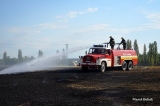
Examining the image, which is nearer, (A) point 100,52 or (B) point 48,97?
(B) point 48,97

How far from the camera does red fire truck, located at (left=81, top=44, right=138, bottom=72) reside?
21516 millimetres

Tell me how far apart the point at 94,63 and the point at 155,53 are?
8392cm

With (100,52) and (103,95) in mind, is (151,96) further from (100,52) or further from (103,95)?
(100,52)

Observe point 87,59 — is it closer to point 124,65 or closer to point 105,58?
point 105,58

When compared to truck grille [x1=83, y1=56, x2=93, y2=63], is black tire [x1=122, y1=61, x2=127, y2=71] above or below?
below

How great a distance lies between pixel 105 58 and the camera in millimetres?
22172

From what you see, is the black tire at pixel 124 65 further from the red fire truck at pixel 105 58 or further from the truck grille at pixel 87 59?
the truck grille at pixel 87 59

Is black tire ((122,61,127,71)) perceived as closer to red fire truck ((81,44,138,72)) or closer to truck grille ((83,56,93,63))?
red fire truck ((81,44,138,72))

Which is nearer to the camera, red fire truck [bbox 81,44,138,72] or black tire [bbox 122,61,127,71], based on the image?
red fire truck [bbox 81,44,138,72]

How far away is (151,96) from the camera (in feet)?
29.6

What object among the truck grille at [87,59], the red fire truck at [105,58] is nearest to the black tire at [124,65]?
the red fire truck at [105,58]

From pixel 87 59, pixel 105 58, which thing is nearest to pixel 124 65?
pixel 105 58

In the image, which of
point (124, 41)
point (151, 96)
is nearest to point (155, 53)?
point (124, 41)

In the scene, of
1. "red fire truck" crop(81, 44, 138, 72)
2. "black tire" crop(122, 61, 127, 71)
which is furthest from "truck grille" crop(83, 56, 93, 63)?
"black tire" crop(122, 61, 127, 71)
